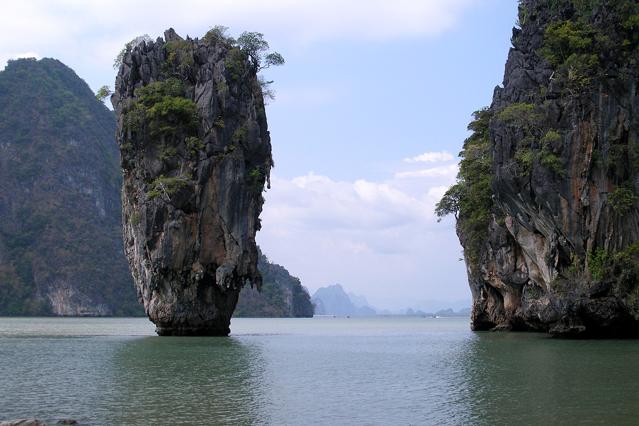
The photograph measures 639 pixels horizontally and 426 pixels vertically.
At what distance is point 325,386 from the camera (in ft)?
71.1

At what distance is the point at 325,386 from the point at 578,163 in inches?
805

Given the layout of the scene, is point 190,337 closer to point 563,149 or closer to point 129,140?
point 129,140

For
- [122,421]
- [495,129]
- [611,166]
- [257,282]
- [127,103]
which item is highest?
[127,103]

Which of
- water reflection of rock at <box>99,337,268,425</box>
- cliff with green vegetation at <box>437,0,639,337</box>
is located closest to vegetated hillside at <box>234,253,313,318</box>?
cliff with green vegetation at <box>437,0,639,337</box>

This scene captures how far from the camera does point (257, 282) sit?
146ft

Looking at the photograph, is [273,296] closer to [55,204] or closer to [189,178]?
[55,204]

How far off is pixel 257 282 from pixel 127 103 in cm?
1359

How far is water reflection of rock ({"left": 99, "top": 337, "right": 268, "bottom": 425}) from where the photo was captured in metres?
16.3

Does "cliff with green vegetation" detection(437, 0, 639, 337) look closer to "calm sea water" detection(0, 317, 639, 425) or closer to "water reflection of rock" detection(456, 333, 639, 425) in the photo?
"calm sea water" detection(0, 317, 639, 425)

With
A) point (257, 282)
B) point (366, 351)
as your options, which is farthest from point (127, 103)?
point (366, 351)

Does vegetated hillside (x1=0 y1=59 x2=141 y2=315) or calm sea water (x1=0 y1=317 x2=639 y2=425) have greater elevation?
vegetated hillside (x1=0 y1=59 x2=141 y2=315)

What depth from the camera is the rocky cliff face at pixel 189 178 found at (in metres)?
42.0

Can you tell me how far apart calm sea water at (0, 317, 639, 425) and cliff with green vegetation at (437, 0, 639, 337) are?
2.91m

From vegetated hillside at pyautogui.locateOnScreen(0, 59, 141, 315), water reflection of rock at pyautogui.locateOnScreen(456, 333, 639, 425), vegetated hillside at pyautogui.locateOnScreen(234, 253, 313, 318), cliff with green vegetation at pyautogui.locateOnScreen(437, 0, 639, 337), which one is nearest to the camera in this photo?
water reflection of rock at pyautogui.locateOnScreen(456, 333, 639, 425)
